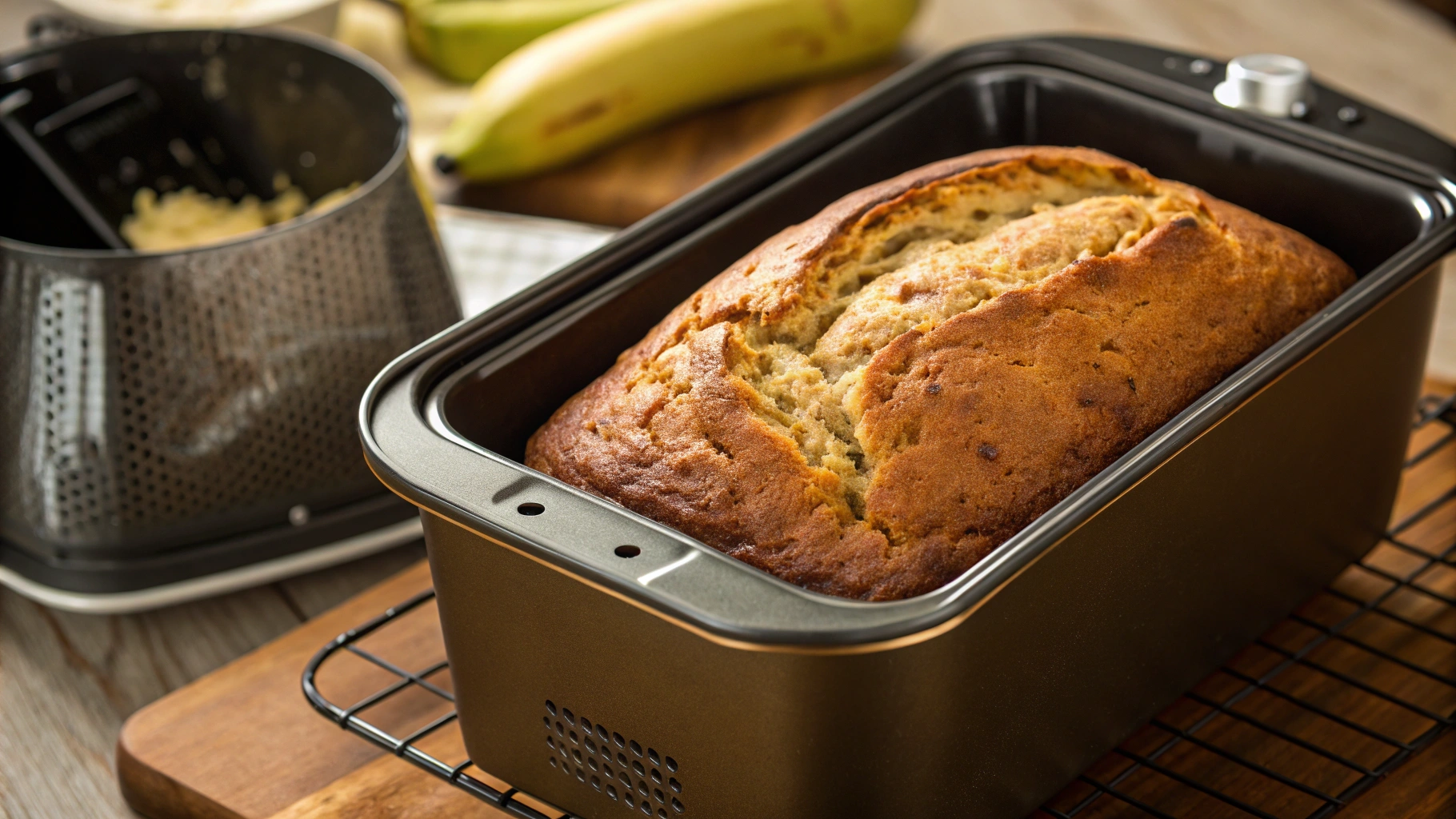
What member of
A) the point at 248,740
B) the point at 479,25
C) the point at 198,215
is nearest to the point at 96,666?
the point at 248,740

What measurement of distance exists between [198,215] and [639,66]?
2.15 ft

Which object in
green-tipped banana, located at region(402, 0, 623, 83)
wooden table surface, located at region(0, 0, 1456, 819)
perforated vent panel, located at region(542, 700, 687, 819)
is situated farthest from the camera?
green-tipped banana, located at region(402, 0, 623, 83)

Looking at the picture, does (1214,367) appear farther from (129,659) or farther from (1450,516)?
(129,659)

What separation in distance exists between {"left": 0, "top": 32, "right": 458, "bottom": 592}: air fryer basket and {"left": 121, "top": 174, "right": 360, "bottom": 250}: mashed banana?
0.25 m

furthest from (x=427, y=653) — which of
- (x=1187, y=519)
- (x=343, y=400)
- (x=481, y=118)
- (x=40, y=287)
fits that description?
(x=481, y=118)

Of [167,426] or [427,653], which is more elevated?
[167,426]

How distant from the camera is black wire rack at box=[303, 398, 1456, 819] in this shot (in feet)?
3.21

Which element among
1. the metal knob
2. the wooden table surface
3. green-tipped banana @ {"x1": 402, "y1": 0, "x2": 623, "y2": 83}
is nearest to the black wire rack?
the wooden table surface

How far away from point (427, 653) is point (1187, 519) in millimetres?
631

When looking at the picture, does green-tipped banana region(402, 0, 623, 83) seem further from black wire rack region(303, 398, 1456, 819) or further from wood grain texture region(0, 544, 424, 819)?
black wire rack region(303, 398, 1456, 819)

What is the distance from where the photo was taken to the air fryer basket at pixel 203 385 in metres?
1.18

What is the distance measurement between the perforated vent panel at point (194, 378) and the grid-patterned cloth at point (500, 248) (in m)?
0.34

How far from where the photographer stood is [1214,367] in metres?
1.00

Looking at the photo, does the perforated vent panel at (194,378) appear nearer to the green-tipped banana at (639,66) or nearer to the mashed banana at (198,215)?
the mashed banana at (198,215)
